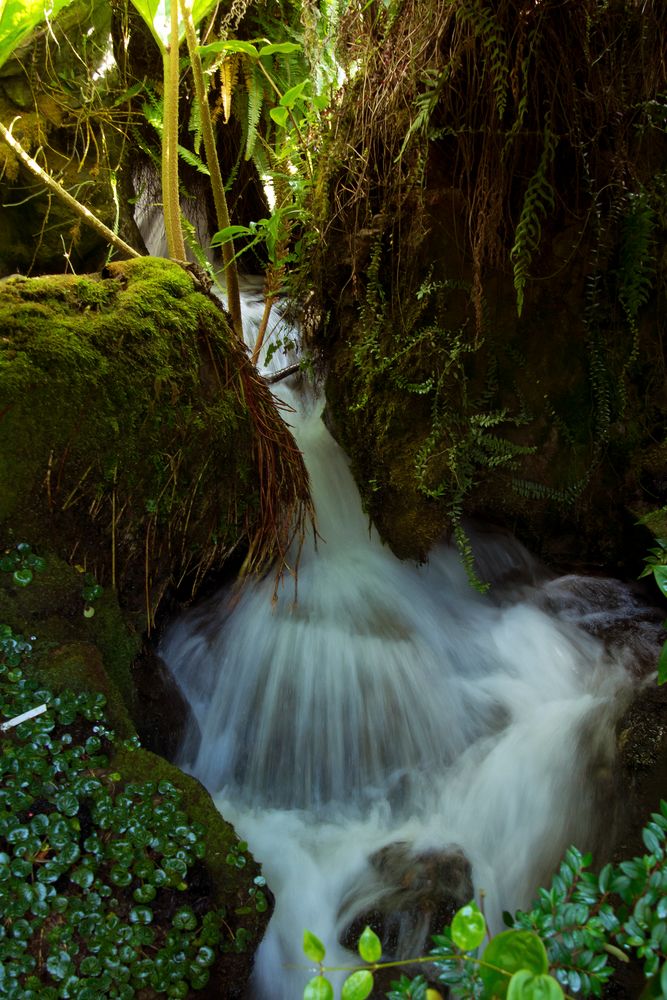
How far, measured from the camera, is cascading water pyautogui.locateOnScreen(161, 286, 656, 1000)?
2264mm

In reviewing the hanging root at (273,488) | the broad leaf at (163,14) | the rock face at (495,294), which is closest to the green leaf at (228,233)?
the rock face at (495,294)

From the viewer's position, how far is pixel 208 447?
8.72 feet

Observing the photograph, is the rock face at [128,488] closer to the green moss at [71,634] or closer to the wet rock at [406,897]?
the green moss at [71,634]

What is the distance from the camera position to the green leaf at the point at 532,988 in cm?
92

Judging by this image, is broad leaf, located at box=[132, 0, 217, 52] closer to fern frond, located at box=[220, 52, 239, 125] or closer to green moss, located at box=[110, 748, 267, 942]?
fern frond, located at box=[220, 52, 239, 125]

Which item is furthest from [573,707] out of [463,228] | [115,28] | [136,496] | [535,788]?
[115,28]

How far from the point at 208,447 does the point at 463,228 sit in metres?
1.50

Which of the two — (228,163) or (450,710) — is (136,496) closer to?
(450,710)

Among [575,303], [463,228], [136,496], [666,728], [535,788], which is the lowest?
[535,788]

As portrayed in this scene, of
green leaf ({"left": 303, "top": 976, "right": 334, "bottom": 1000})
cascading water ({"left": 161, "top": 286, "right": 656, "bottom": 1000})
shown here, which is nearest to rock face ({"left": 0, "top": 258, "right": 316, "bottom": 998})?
cascading water ({"left": 161, "top": 286, "right": 656, "bottom": 1000})

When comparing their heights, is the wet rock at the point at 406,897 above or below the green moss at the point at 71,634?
below

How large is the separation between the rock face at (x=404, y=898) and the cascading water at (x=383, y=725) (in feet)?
0.04

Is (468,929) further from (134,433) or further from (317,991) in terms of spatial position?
(134,433)

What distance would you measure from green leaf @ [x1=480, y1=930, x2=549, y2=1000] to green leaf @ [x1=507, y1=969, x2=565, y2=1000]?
9 cm
